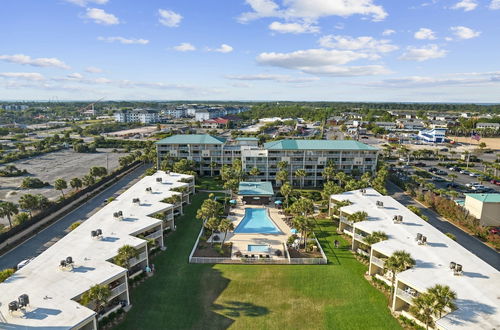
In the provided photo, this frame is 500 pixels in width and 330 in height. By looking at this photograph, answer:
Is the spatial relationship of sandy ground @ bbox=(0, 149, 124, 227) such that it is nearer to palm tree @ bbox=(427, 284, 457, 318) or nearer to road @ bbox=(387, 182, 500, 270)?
palm tree @ bbox=(427, 284, 457, 318)

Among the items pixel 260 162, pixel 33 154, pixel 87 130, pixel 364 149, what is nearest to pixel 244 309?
pixel 260 162

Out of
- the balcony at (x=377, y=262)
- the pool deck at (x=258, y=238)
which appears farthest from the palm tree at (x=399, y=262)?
the pool deck at (x=258, y=238)

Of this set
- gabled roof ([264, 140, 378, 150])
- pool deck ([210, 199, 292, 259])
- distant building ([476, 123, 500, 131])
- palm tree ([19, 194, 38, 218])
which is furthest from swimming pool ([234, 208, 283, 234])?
distant building ([476, 123, 500, 131])

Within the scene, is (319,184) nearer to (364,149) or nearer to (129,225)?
(364,149)

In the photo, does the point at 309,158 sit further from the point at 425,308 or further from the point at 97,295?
the point at 97,295

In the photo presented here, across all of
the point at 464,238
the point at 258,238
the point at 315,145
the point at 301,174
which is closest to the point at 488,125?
the point at 315,145

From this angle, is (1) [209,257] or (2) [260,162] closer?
(1) [209,257]
